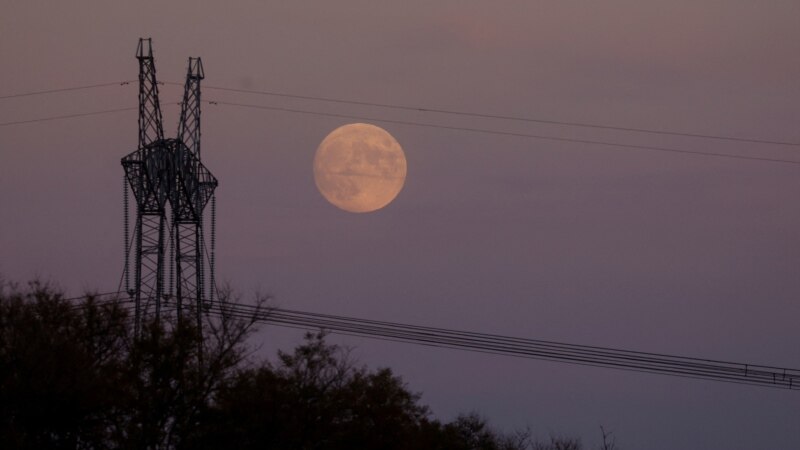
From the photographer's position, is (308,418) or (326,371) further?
(326,371)

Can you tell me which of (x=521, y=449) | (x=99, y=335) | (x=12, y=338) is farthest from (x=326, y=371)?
(x=521, y=449)

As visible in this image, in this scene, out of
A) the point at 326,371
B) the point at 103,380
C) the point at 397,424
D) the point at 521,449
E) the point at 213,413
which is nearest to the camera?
the point at 103,380

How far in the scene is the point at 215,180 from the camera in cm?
6103

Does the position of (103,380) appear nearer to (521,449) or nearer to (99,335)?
(99,335)

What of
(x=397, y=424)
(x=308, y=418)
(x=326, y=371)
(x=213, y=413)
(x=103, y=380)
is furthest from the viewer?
(x=397, y=424)

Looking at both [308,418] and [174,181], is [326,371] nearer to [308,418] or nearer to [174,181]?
[308,418]

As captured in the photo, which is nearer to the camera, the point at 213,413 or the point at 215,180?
the point at 213,413

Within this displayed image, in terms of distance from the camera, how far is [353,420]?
183ft

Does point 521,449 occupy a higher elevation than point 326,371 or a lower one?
higher

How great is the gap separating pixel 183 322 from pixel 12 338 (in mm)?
6625

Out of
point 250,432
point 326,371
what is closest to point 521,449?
point 326,371

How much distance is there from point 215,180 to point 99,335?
1496 centimetres

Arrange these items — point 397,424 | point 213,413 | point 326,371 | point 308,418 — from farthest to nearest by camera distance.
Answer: point 397,424 < point 326,371 < point 308,418 < point 213,413

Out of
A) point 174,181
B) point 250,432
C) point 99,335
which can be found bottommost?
point 250,432
